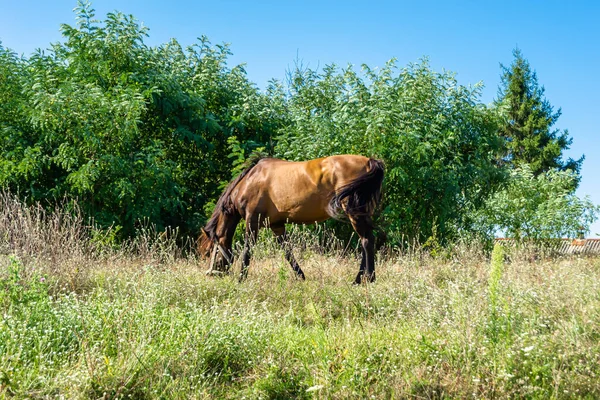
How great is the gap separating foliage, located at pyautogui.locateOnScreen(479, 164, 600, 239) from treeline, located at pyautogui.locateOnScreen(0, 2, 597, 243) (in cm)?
112

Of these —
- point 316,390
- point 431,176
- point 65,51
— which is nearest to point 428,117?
point 431,176

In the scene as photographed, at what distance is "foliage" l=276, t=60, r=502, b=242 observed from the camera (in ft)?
35.4

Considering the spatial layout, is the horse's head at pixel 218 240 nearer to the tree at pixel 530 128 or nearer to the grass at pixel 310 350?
the grass at pixel 310 350

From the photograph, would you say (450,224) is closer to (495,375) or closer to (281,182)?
(281,182)

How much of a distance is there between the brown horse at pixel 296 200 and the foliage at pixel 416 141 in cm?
312

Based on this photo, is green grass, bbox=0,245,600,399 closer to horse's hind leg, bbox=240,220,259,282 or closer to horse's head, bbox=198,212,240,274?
horse's hind leg, bbox=240,220,259,282

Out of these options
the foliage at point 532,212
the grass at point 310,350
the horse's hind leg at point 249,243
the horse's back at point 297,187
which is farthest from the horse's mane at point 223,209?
the foliage at point 532,212

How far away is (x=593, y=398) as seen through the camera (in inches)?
142

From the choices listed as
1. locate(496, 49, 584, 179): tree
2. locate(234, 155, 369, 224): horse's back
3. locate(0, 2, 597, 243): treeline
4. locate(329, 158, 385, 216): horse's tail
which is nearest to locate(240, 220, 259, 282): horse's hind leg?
locate(234, 155, 369, 224): horse's back

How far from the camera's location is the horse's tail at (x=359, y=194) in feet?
24.0

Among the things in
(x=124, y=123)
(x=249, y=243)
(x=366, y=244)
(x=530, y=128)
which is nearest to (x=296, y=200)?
(x=249, y=243)

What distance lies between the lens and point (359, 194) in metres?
7.34

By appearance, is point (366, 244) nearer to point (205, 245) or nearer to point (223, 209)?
point (223, 209)

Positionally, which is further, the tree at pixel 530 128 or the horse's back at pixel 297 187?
the tree at pixel 530 128
